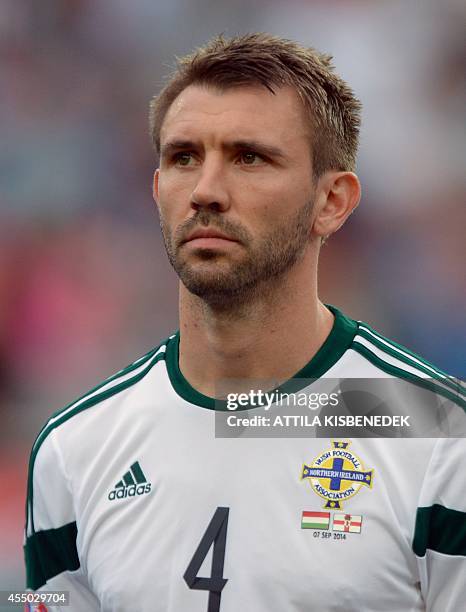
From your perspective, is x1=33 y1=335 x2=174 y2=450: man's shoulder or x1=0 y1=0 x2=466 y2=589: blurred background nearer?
x1=33 y1=335 x2=174 y2=450: man's shoulder

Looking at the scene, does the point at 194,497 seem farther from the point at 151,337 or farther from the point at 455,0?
the point at 455,0

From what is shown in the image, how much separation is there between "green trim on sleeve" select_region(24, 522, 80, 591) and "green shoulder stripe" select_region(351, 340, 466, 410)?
3.18ft

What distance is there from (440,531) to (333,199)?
95 centimetres

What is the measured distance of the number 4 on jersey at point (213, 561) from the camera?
2.14 meters

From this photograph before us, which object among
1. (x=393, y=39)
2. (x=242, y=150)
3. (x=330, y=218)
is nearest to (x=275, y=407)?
(x=330, y=218)

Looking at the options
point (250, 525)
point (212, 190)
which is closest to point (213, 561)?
point (250, 525)

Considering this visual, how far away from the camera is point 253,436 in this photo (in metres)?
2.29

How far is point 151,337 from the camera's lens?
19.1ft

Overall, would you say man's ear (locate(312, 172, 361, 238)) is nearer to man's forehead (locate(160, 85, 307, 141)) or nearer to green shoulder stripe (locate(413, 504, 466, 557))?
man's forehead (locate(160, 85, 307, 141))

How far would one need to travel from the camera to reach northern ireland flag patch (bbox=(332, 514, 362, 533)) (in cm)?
209

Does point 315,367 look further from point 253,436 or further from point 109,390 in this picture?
point 109,390

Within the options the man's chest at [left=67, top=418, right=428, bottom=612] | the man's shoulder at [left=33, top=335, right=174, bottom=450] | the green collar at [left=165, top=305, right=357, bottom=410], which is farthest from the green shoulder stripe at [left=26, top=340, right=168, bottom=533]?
the man's chest at [left=67, top=418, right=428, bottom=612]

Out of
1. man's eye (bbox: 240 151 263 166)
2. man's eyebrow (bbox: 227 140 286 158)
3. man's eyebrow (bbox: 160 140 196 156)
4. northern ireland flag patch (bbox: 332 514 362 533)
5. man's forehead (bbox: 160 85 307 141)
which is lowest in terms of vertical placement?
northern ireland flag patch (bbox: 332 514 362 533)

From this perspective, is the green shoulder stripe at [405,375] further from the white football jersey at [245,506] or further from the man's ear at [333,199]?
the man's ear at [333,199]
